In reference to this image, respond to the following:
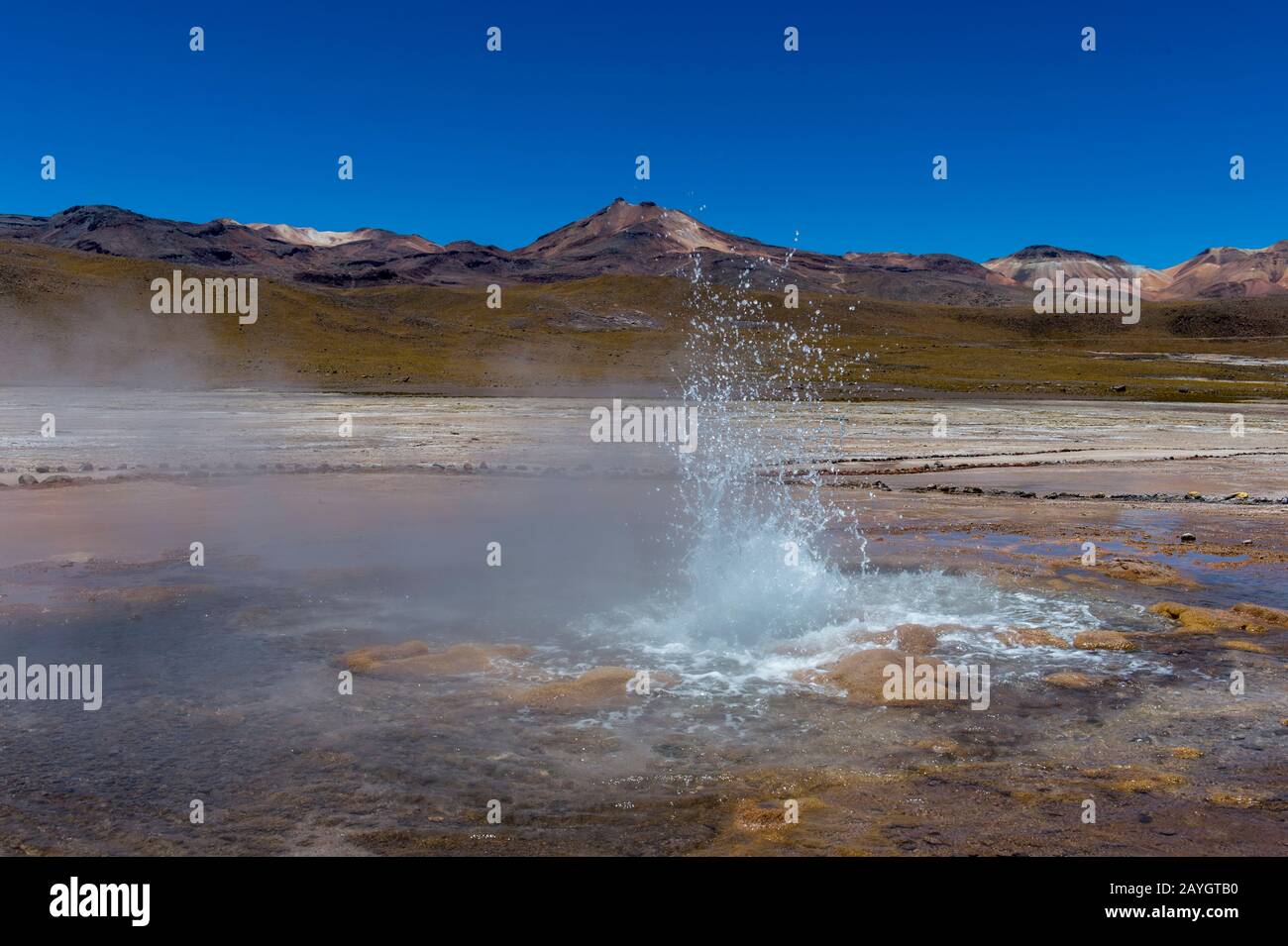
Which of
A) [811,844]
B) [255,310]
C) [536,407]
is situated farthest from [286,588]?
[255,310]

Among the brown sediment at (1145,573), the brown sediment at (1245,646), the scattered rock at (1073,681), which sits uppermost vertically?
the brown sediment at (1145,573)

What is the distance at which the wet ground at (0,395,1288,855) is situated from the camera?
4781 millimetres

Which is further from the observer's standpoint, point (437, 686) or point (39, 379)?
point (39, 379)

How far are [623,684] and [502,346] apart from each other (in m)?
74.8

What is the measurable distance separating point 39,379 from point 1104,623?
56405 millimetres

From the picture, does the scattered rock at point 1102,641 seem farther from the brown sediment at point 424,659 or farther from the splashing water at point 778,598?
the brown sediment at point 424,659

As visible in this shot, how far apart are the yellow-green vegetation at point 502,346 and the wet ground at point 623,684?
130 ft

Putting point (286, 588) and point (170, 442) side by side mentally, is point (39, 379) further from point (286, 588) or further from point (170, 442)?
point (286, 588)

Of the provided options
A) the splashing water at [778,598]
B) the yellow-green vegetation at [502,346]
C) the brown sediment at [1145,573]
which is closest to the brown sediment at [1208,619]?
the splashing water at [778,598]

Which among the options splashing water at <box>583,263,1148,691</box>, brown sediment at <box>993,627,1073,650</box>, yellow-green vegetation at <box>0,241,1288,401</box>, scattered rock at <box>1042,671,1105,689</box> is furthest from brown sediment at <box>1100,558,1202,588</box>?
yellow-green vegetation at <box>0,241,1288,401</box>

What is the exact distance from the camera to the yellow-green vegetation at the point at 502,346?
187ft

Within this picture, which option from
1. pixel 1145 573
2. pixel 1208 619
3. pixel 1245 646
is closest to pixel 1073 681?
pixel 1245 646

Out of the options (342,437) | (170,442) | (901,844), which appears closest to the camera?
(901,844)

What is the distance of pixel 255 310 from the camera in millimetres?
79438
